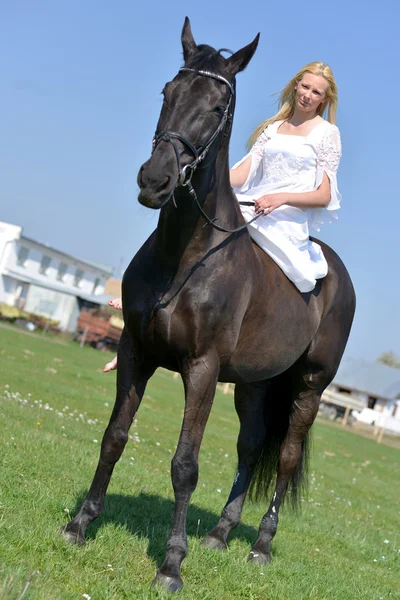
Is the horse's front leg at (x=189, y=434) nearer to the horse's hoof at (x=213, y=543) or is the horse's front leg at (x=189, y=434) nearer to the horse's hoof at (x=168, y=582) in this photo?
the horse's hoof at (x=168, y=582)

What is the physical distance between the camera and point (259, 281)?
622cm

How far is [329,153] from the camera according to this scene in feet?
22.8

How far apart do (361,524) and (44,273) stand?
67744mm

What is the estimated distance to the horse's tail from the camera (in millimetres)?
7953

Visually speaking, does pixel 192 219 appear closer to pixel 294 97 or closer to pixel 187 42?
pixel 187 42

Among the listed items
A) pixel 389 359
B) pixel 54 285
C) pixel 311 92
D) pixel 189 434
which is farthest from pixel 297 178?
pixel 389 359

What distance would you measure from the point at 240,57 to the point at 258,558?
429 cm

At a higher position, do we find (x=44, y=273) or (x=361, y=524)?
(x=44, y=273)

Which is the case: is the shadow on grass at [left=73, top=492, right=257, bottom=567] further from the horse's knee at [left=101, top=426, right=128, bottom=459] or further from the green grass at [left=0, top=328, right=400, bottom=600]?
the horse's knee at [left=101, top=426, right=128, bottom=459]

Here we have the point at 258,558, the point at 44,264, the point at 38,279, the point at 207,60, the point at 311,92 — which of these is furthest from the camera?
the point at 44,264

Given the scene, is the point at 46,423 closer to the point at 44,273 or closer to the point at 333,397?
the point at 333,397

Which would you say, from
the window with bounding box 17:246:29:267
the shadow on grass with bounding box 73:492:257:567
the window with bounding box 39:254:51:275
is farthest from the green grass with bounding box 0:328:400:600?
the window with bounding box 39:254:51:275

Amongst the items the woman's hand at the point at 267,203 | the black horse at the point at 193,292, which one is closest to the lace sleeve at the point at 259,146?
the woman's hand at the point at 267,203

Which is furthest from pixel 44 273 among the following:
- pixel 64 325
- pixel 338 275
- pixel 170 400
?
pixel 338 275
